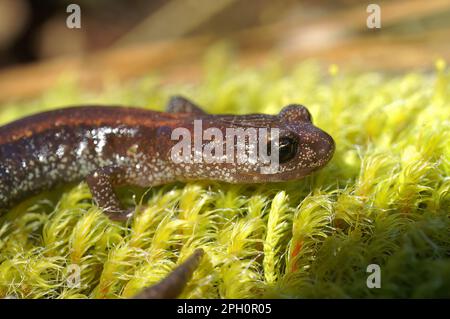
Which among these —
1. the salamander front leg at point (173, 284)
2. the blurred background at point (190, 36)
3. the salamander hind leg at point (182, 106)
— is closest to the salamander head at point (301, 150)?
the salamander front leg at point (173, 284)

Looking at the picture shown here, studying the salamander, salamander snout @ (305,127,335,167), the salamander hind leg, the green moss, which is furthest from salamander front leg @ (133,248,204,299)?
the salamander hind leg

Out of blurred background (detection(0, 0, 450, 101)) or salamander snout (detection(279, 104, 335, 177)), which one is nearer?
salamander snout (detection(279, 104, 335, 177))

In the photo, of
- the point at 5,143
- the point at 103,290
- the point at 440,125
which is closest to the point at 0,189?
the point at 5,143

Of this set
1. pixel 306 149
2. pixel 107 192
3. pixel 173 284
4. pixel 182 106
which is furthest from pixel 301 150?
pixel 182 106

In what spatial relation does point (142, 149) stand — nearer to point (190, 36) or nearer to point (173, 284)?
point (173, 284)

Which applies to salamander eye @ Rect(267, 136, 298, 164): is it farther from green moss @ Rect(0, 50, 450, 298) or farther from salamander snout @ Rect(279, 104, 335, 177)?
green moss @ Rect(0, 50, 450, 298)

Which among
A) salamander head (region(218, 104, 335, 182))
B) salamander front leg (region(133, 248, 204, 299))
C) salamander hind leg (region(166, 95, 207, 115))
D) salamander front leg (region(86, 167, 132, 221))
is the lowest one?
salamander front leg (region(133, 248, 204, 299))
